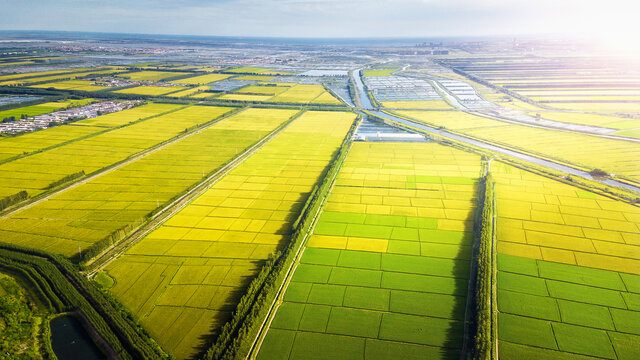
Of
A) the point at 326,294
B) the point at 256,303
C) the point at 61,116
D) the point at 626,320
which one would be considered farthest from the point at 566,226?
the point at 61,116

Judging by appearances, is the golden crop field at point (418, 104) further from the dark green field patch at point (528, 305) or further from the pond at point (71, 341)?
the pond at point (71, 341)

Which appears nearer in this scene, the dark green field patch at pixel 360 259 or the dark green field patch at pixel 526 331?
the dark green field patch at pixel 526 331

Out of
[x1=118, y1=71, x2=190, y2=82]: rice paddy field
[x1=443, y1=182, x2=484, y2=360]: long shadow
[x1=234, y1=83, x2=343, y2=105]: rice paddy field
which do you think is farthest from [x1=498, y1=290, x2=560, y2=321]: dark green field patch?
[x1=118, y1=71, x2=190, y2=82]: rice paddy field

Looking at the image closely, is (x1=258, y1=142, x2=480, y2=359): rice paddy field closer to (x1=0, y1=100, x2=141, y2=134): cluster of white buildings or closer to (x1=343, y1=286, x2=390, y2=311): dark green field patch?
(x1=343, y1=286, x2=390, y2=311): dark green field patch

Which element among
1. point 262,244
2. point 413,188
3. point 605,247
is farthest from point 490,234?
point 262,244

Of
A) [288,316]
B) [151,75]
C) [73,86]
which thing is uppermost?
[151,75]

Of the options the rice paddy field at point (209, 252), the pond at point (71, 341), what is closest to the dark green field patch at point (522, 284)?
the rice paddy field at point (209, 252)

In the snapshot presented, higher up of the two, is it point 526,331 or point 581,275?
point 581,275

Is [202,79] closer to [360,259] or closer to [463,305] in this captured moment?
[360,259]
